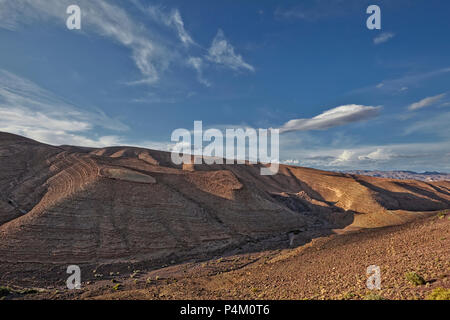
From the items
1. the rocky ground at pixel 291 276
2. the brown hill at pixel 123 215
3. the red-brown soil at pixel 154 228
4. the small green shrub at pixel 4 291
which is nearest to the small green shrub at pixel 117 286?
the rocky ground at pixel 291 276

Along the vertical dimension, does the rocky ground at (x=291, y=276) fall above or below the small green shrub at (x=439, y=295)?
below

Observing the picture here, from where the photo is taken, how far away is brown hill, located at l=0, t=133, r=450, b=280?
2034 centimetres

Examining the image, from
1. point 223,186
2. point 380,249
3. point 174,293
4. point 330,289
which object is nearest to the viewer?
point 330,289

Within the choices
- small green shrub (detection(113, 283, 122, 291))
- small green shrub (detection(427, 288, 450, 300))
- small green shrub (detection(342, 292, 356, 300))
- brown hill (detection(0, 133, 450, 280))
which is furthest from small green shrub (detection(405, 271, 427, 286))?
brown hill (detection(0, 133, 450, 280))

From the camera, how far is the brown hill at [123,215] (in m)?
20.3

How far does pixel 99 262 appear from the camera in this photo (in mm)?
19391

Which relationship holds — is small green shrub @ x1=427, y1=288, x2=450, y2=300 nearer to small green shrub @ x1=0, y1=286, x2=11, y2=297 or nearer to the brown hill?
the brown hill

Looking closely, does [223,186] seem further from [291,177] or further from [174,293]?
[291,177]

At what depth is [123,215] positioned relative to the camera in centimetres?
2494

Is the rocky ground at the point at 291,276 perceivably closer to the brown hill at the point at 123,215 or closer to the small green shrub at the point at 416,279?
the small green shrub at the point at 416,279

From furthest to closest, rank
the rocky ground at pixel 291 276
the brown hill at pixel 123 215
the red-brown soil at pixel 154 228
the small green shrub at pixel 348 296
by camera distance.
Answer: the brown hill at pixel 123 215
the red-brown soil at pixel 154 228
the rocky ground at pixel 291 276
the small green shrub at pixel 348 296
